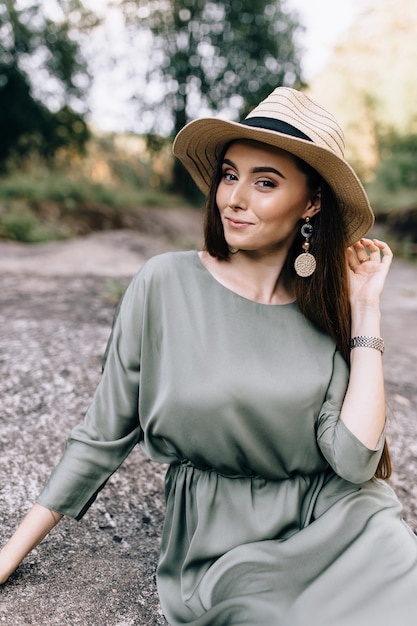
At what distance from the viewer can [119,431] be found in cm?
183

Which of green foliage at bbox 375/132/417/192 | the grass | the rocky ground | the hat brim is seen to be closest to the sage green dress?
the rocky ground

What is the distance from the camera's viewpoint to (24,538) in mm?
1722

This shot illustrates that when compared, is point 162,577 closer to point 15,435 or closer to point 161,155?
point 15,435

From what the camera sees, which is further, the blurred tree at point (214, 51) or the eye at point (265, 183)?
the blurred tree at point (214, 51)

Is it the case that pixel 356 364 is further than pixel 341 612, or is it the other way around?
pixel 356 364

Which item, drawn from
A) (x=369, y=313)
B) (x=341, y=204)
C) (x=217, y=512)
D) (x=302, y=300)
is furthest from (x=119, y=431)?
(x=341, y=204)

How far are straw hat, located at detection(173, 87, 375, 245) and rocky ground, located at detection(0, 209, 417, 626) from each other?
53.5 inches

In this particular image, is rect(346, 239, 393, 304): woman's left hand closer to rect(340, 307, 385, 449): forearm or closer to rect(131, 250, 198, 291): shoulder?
rect(340, 307, 385, 449): forearm

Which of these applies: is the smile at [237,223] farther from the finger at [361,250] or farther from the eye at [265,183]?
the finger at [361,250]

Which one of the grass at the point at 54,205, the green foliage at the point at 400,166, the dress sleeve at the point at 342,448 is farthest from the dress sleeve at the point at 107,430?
the green foliage at the point at 400,166

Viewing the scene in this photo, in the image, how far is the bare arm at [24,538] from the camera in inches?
67.8

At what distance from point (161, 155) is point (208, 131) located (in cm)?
1583

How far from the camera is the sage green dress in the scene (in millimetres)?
1605

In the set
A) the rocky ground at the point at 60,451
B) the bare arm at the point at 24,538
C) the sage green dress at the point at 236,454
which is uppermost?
the sage green dress at the point at 236,454
